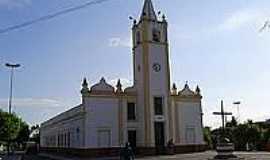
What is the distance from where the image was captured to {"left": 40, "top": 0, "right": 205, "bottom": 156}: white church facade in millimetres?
46500

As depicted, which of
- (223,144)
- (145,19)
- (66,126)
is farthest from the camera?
(66,126)

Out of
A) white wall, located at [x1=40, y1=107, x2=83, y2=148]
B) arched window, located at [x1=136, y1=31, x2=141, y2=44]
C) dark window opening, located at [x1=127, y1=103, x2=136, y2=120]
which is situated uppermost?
arched window, located at [x1=136, y1=31, x2=141, y2=44]

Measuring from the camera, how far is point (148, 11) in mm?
51281

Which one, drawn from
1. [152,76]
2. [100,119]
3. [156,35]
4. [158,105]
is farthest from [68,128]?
[156,35]

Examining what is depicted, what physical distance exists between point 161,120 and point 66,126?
14.1 meters

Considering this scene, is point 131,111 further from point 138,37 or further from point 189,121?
point 138,37

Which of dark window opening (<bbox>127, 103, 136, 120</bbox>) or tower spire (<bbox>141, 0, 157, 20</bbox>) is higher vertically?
tower spire (<bbox>141, 0, 157, 20</bbox>)

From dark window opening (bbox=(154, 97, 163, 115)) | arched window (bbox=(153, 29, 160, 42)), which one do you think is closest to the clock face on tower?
arched window (bbox=(153, 29, 160, 42))

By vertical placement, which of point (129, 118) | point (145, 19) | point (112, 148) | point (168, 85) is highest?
point (145, 19)

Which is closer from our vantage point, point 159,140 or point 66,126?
point 159,140

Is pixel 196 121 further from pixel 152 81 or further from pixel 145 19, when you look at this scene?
pixel 145 19

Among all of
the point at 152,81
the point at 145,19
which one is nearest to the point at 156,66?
the point at 152,81

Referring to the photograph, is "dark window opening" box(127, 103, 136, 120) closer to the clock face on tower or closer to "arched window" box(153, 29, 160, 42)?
the clock face on tower

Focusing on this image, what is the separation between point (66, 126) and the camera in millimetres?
56906
